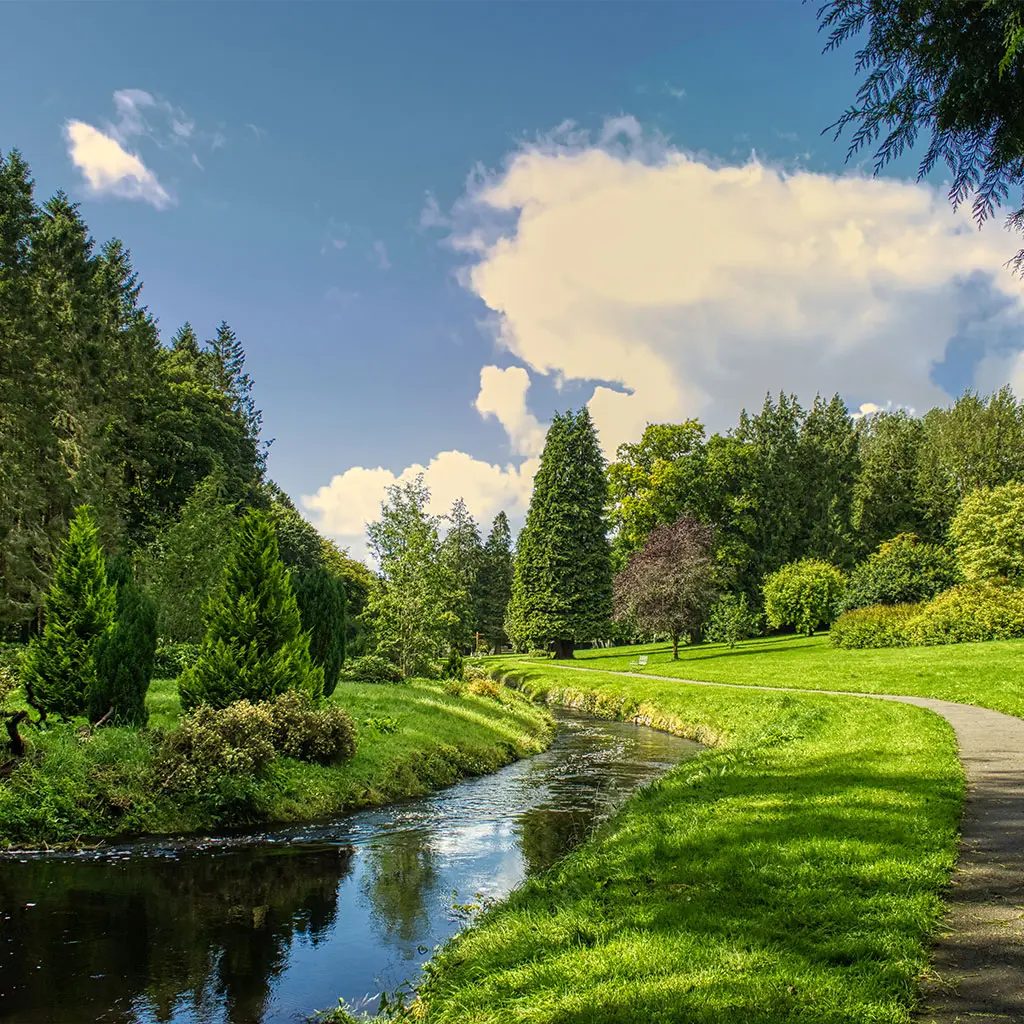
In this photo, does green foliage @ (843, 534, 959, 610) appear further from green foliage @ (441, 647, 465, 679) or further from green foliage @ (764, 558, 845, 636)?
green foliage @ (441, 647, 465, 679)

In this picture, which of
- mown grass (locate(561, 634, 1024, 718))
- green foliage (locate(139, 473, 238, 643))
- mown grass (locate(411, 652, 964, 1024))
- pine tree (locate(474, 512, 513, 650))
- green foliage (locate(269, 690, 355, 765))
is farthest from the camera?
pine tree (locate(474, 512, 513, 650))

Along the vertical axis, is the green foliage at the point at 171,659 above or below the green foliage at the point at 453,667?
above

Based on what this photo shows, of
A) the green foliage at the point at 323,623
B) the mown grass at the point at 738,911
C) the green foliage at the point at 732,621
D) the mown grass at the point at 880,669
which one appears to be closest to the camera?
the mown grass at the point at 738,911

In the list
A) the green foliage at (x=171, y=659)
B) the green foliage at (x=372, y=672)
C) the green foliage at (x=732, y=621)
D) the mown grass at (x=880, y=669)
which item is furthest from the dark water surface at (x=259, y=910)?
the green foliage at (x=732, y=621)

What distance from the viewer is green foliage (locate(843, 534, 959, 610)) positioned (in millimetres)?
36094

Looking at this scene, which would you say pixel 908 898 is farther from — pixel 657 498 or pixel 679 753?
pixel 657 498

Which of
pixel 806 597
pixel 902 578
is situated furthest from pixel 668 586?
pixel 806 597

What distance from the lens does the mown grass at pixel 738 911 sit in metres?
4.11

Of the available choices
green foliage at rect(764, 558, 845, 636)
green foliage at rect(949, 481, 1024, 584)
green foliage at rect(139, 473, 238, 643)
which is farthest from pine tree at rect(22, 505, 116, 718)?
green foliage at rect(764, 558, 845, 636)

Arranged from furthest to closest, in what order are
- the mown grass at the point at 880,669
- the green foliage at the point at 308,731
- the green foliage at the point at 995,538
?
1. the green foliage at the point at 995,538
2. the mown grass at the point at 880,669
3. the green foliage at the point at 308,731

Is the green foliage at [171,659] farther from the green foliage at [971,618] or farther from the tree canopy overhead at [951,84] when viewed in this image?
the green foliage at [971,618]

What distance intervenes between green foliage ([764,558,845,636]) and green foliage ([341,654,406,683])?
2740 centimetres

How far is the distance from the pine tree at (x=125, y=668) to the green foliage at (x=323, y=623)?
6314mm

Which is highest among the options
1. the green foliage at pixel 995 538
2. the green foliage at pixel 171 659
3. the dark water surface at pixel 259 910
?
Answer: the green foliage at pixel 995 538
